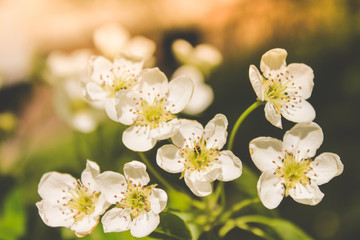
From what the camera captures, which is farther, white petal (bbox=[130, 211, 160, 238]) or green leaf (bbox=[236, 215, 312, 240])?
green leaf (bbox=[236, 215, 312, 240])

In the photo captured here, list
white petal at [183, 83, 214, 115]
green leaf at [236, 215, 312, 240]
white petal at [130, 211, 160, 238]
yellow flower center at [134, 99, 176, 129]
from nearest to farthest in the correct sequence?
white petal at [130, 211, 160, 238], yellow flower center at [134, 99, 176, 129], green leaf at [236, 215, 312, 240], white petal at [183, 83, 214, 115]

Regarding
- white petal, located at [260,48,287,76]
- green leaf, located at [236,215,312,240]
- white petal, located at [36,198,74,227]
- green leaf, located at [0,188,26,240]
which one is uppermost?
white petal, located at [260,48,287,76]

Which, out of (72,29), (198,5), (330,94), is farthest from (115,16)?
(330,94)

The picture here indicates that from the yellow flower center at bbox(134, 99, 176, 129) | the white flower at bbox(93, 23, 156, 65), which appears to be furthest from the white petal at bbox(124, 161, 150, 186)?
the white flower at bbox(93, 23, 156, 65)

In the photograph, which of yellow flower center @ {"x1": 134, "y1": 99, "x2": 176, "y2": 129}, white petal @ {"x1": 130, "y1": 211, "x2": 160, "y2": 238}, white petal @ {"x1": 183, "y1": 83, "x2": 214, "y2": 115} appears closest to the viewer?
white petal @ {"x1": 130, "y1": 211, "x2": 160, "y2": 238}

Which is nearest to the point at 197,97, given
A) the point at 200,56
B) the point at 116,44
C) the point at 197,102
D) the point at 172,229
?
the point at 197,102

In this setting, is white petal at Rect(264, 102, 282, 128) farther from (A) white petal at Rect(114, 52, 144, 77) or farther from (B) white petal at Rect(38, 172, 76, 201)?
(B) white petal at Rect(38, 172, 76, 201)

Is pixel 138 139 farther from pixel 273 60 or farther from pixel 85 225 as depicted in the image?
pixel 273 60
